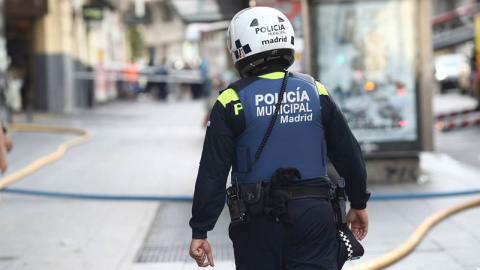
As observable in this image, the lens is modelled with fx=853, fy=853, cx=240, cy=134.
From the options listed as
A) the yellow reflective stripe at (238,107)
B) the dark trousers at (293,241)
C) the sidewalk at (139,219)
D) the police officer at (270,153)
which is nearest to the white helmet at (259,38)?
the police officer at (270,153)

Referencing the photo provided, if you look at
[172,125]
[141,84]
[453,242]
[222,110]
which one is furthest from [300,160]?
[141,84]

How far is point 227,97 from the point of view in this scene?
3.65 m

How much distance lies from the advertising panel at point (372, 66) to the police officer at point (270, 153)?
6881 mm

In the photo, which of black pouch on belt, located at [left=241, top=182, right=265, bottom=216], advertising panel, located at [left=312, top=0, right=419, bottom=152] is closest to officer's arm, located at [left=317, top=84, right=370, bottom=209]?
black pouch on belt, located at [left=241, top=182, right=265, bottom=216]

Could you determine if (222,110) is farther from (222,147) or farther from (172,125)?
(172,125)

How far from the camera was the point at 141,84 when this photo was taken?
1672 inches

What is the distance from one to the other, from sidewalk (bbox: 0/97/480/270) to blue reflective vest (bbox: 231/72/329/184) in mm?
2826

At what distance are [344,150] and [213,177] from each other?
0.61 meters

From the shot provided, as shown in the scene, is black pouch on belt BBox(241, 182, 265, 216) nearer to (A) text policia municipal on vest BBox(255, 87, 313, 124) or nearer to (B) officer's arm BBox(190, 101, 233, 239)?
(B) officer's arm BBox(190, 101, 233, 239)

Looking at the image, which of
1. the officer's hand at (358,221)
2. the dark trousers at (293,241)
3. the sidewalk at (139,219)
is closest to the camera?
the dark trousers at (293,241)

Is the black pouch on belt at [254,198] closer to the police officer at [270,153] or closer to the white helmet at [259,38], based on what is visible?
the police officer at [270,153]

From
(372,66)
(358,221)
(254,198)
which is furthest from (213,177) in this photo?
(372,66)

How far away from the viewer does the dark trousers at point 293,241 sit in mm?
3541

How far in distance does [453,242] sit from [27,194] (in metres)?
4.96
